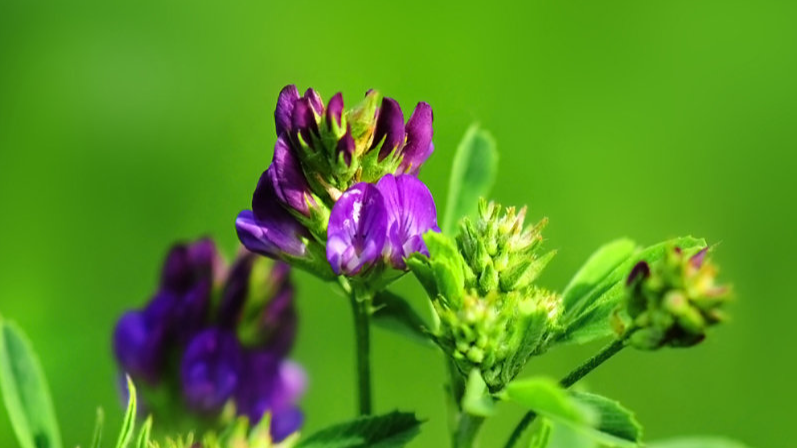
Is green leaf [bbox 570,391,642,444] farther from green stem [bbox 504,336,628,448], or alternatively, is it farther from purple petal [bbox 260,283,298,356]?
purple petal [bbox 260,283,298,356]

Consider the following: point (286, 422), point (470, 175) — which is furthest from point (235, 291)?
point (470, 175)

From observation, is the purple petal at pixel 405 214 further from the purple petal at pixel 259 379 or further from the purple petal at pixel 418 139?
the purple petal at pixel 259 379

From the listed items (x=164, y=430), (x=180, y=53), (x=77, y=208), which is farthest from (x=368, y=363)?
(x=180, y=53)

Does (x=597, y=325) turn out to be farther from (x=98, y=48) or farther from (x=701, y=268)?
(x=98, y=48)

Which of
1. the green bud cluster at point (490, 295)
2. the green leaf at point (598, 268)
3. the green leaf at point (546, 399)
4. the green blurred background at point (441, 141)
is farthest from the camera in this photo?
the green blurred background at point (441, 141)

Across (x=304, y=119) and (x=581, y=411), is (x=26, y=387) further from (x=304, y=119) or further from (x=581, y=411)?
(x=581, y=411)

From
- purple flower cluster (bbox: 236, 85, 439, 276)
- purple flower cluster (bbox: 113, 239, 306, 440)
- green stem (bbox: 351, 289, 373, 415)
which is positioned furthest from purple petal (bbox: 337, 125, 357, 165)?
purple flower cluster (bbox: 113, 239, 306, 440)

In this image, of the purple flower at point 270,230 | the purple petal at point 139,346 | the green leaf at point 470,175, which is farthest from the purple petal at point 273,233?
the purple petal at point 139,346
